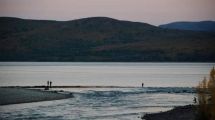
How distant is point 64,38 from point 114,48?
79.1 feet

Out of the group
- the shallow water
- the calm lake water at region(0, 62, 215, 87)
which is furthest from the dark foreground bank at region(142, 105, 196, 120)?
the calm lake water at region(0, 62, 215, 87)

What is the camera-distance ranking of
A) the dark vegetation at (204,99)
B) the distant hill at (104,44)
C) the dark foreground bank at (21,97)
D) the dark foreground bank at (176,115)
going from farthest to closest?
the distant hill at (104,44)
the dark foreground bank at (21,97)
the dark foreground bank at (176,115)
the dark vegetation at (204,99)

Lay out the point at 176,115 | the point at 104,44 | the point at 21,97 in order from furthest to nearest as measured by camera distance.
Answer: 1. the point at 104,44
2. the point at 21,97
3. the point at 176,115

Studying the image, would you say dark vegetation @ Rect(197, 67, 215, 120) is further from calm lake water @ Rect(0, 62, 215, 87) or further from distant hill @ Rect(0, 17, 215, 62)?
distant hill @ Rect(0, 17, 215, 62)

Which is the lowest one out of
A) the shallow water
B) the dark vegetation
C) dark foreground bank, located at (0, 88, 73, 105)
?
the shallow water

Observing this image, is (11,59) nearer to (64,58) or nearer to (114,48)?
(64,58)

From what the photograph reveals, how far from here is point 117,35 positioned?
196 m

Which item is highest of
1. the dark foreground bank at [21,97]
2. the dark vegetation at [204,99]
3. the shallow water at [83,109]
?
the dark vegetation at [204,99]

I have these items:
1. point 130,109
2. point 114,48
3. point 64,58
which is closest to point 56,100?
point 130,109

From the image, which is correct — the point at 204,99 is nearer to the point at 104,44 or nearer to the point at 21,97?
the point at 21,97

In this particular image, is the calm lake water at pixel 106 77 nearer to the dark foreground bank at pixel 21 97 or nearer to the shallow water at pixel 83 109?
the dark foreground bank at pixel 21 97

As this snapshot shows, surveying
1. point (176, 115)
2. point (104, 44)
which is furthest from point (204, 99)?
point (104, 44)

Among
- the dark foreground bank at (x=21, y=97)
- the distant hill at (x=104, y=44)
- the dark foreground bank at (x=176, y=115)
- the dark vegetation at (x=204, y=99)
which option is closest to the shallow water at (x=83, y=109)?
the dark foreground bank at (x=176, y=115)

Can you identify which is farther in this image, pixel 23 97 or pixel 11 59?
pixel 11 59
